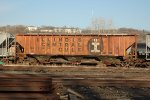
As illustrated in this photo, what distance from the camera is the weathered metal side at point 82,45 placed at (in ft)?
78.9

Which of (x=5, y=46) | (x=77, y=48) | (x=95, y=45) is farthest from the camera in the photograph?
(x=5, y=46)

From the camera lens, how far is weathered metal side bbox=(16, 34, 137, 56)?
78.9 feet

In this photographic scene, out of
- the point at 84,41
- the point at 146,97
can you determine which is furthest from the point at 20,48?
the point at 146,97

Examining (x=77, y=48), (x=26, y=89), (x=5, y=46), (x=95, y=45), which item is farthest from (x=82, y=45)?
(x=26, y=89)

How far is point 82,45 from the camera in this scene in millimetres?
24156

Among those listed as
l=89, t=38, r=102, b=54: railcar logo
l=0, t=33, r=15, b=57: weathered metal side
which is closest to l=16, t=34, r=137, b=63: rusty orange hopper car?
l=89, t=38, r=102, b=54: railcar logo

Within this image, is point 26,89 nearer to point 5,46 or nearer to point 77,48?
point 77,48

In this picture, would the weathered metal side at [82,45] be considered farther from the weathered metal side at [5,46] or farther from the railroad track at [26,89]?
the railroad track at [26,89]

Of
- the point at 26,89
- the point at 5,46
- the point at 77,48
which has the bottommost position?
the point at 26,89

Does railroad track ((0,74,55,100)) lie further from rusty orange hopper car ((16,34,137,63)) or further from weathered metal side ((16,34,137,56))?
weathered metal side ((16,34,137,56))

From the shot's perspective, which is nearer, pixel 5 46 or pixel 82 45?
pixel 82 45

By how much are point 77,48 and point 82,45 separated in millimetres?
491

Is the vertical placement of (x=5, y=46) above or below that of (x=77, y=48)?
above

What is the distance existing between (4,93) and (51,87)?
103 centimetres
